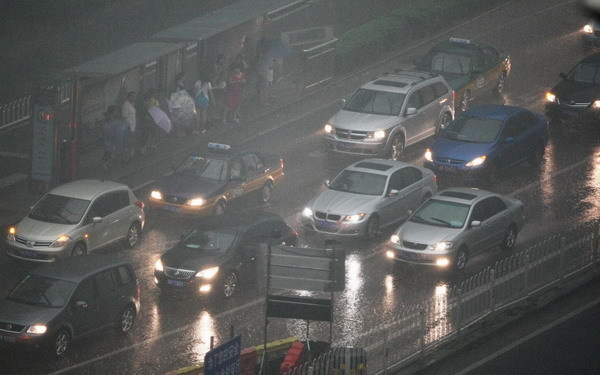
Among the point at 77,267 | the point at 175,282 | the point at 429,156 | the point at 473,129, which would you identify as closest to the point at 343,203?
the point at 429,156

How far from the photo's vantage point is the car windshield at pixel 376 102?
3625 cm

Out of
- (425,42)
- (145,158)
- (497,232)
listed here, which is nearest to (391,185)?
(497,232)

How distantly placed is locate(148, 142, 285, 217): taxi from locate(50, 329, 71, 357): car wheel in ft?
25.0

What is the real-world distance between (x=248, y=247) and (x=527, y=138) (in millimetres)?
10209

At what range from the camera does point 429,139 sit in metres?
38.1

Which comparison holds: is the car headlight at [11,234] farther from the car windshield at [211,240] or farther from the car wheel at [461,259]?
the car wheel at [461,259]

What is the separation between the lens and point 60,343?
976 inches

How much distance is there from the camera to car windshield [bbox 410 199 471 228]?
29234 mm

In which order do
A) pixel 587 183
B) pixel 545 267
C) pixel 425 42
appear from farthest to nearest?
pixel 425 42 → pixel 587 183 → pixel 545 267

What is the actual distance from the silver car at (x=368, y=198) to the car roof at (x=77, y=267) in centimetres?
619

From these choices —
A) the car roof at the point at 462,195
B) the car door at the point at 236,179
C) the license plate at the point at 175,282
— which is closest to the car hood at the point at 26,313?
the license plate at the point at 175,282

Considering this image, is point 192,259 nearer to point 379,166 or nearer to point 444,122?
point 379,166

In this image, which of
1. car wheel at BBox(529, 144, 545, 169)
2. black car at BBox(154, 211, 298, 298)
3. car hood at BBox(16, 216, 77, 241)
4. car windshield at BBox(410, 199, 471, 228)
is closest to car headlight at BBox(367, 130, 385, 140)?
car wheel at BBox(529, 144, 545, 169)

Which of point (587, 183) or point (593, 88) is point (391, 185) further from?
point (593, 88)
